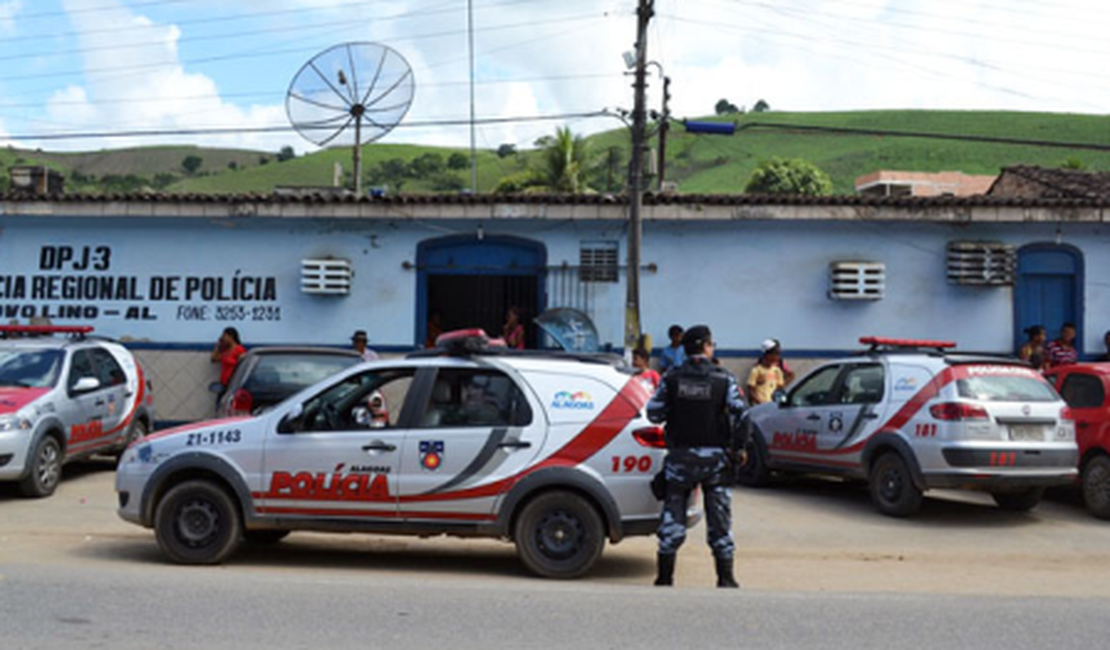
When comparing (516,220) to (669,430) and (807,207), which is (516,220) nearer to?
(807,207)

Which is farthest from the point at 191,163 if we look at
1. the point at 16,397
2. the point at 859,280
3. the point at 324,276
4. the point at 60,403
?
the point at 16,397

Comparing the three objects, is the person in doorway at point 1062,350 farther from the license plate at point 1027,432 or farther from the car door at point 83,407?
the car door at point 83,407

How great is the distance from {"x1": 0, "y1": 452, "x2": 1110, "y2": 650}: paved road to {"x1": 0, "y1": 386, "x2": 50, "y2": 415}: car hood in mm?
1020

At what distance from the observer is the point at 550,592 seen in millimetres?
6973

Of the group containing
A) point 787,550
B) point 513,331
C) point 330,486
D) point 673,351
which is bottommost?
point 787,550

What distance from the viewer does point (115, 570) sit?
770cm

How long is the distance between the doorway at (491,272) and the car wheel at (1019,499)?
283 inches

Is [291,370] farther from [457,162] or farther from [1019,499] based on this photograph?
[457,162]

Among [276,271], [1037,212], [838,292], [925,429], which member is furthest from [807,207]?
[276,271]

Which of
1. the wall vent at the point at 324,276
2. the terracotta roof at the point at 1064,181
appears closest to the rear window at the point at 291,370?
the wall vent at the point at 324,276

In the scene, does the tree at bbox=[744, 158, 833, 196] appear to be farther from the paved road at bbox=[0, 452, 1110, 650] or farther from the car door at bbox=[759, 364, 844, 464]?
the paved road at bbox=[0, 452, 1110, 650]

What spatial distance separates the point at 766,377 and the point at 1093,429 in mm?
4360

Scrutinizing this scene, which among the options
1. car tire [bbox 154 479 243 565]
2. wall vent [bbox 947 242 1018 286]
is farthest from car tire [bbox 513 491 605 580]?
wall vent [bbox 947 242 1018 286]

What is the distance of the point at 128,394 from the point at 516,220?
19.9ft
